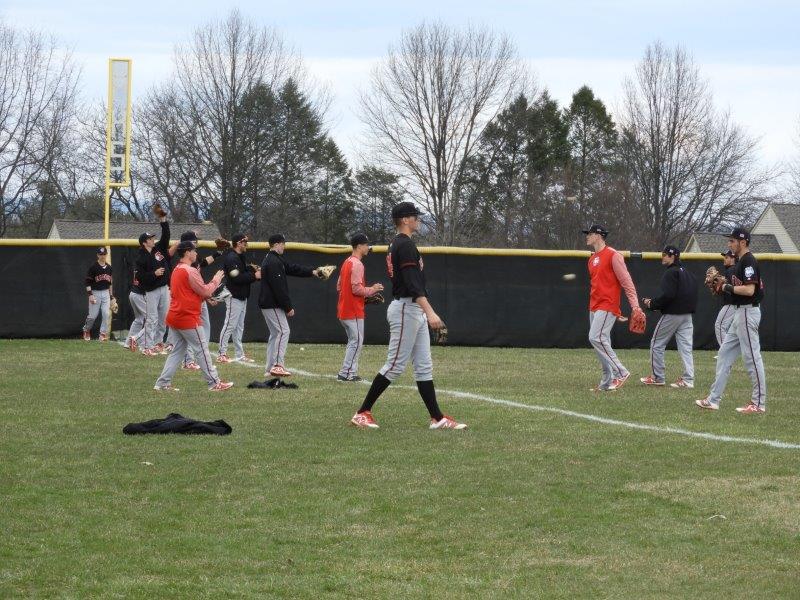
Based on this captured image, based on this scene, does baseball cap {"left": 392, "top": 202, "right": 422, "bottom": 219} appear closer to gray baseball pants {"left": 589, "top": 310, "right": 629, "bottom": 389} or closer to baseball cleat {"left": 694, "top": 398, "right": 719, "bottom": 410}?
baseball cleat {"left": 694, "top": 398, "right": 719, "bottom": 410}

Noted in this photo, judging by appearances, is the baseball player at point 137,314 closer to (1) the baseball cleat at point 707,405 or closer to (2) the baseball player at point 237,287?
(2) the baseball player at point 237,287

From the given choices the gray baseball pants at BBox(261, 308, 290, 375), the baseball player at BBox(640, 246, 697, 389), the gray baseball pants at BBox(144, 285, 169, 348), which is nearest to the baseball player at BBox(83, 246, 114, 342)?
the gray baseball pants at BBox(144, 285, 169, 348)

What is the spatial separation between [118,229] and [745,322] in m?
41.9

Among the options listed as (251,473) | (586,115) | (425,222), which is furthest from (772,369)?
(586,115)

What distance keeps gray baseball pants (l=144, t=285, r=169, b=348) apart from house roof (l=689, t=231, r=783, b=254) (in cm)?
4093

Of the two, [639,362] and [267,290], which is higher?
[267,290]

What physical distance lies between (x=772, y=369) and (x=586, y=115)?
4947cm

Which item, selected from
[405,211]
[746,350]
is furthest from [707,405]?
[405,211]

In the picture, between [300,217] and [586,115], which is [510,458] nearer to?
[300,217]

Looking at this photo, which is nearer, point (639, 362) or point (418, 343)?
point (418, 343)

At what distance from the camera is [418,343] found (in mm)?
10047

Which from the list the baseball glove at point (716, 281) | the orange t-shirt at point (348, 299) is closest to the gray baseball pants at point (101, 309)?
the orange t-shirt at point (348, 299)

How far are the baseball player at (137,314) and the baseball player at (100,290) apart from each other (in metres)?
2.26

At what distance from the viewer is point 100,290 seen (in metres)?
22.2
